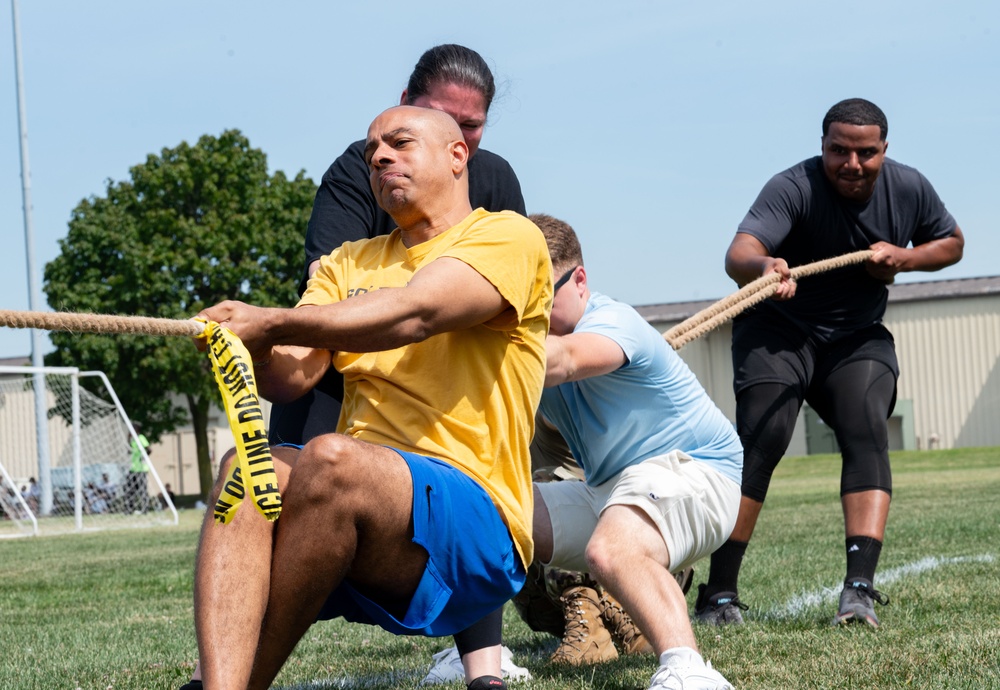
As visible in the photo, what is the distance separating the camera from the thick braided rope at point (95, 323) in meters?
2.22

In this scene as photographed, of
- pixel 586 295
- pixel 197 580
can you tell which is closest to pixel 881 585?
pixel 586 295

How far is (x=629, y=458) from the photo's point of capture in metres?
3.94

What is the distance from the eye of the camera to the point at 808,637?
438 cm

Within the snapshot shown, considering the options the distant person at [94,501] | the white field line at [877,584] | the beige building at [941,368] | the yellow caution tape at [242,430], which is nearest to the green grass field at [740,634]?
the white field line at [877,584]

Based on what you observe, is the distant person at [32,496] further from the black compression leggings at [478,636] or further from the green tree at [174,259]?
the black compression leggings at [478,636]

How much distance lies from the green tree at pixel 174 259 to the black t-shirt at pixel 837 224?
91.5 feet

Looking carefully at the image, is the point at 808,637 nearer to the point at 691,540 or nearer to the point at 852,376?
the point at 691,540

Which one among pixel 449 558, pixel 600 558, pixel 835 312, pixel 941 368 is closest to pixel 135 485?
pixel 835 312

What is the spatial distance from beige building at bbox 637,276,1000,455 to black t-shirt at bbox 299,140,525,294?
41681 millimetres

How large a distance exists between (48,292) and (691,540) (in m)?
32.6

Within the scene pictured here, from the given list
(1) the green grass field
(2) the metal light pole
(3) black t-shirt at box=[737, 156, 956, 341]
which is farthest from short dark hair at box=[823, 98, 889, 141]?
(2) the metal light pole

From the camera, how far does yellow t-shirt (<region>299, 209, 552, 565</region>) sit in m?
2.91

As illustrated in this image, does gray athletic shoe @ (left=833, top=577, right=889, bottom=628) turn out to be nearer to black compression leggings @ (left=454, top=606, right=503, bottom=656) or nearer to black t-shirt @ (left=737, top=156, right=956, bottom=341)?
black t-shirt @ (left=737, top=156, right=956, bottom=341)

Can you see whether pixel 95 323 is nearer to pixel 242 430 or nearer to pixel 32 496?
pixel 242 430
